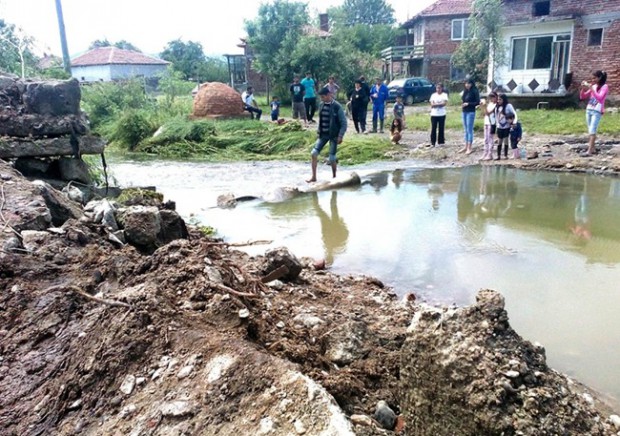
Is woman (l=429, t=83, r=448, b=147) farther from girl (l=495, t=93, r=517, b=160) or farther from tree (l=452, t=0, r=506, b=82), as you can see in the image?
tree (l=452, t=0, r=506, b=82)

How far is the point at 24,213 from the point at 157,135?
490 inches

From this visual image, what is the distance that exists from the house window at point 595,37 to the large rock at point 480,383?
2094 centimetres

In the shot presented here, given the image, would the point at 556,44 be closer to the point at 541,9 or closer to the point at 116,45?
the point at 541,9

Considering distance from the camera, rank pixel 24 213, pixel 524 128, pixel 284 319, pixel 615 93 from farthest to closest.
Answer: pixel 615 93 → pixel 524 128 → pixel 24 213 → pixel 284 319

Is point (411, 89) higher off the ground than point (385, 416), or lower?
higher

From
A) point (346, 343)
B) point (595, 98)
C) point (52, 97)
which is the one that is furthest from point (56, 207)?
point (595, 98)

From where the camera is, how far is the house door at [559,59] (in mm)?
21281

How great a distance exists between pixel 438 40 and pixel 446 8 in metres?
2.13

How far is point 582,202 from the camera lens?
8180 mm

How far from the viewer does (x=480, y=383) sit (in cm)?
236

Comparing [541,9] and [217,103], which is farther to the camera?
[541,9]

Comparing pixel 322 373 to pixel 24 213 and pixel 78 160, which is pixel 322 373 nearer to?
pixel 24 213

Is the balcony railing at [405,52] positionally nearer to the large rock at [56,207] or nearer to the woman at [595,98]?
the woman at [595,98]

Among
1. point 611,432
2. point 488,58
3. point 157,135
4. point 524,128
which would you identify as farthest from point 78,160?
point 488,58
